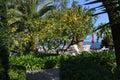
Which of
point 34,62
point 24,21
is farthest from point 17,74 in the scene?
point 24,21

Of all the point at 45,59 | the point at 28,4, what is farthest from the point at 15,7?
the point at 45,59

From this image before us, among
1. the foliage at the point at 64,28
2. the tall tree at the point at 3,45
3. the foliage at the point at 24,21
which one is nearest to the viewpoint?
the tall tree at the point at 3,45

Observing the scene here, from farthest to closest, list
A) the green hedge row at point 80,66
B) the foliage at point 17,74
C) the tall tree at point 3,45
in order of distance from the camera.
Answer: the foliage at point 17,74 < the tall tree at point 3,45 < the green hedge row at point 80,66

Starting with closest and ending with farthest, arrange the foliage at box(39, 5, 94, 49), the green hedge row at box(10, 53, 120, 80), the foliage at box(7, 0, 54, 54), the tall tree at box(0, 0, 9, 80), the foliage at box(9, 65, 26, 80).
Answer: the green hedge row at box(10, 53, 120, 80) < the tall tree at box(0, 0, 9, 80) < the foliage at box(9, 65, 26, 80) < the foliage at box(39, 5, 94, 49) < the foliage at box(7, 0, 54, 54)

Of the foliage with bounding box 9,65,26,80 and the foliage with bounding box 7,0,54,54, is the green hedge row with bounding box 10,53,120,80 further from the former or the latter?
the foliage with bounding box 7,0,54,54

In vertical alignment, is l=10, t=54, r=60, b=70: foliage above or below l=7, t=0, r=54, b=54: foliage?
below

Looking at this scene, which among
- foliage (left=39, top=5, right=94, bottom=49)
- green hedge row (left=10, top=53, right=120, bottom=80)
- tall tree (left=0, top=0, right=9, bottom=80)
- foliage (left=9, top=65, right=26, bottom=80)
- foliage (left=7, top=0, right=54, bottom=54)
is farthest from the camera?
foliage (left=7, top=0, right=54, bottom=54)

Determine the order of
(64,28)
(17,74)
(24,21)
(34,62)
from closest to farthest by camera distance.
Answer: (17,74), (34,62), (64,28), (24,21)

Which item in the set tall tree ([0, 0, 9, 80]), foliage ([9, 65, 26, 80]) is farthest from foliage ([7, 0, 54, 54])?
tall tree ([0, 0, 9, 80])

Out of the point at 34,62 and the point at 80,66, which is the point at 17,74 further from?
the point at 34,62

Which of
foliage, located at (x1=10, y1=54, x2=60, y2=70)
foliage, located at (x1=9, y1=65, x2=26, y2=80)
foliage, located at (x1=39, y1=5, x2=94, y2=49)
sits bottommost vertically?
foliage, located at (x1=10, y1=54, x2=60, y2=70)

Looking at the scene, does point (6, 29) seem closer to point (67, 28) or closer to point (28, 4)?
point (67, 28)

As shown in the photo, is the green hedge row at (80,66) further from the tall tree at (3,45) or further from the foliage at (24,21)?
the foliage at (24,21)

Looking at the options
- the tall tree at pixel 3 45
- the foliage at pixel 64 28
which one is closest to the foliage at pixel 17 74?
the tall tree at pixel 3 45
